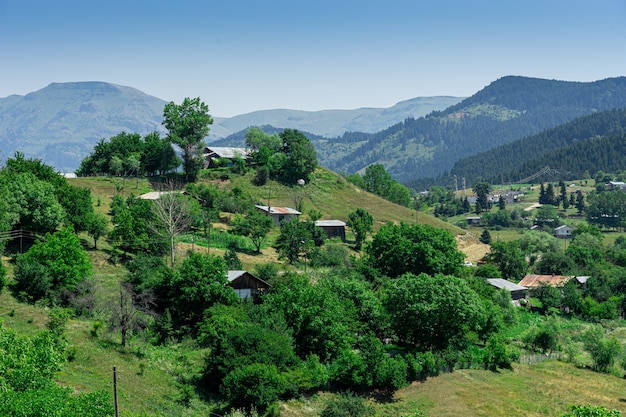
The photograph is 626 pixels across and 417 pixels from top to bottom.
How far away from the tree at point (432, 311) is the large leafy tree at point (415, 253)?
14.0 meters

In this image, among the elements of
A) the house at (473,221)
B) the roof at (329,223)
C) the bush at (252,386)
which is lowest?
the house at (473,221)

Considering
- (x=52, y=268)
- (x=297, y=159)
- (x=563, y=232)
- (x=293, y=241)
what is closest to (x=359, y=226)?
(x=293, y=241)

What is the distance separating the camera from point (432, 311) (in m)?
48.2

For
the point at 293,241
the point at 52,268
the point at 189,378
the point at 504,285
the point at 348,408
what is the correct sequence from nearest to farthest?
the point at 348,408 < the point at 189,378 < the point at 52,268 < the point at 293,241 < the point at 504,285

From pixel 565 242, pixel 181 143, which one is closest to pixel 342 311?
pixel 181 143

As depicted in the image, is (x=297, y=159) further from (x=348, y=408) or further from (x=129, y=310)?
(x=348, y=408)

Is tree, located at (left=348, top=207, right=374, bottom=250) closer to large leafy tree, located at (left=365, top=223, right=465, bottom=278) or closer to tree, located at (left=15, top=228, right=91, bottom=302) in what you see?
large leafy tree, located at (left=365, top=223, right=465, bottom=278)

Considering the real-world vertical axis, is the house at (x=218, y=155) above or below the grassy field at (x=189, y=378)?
above

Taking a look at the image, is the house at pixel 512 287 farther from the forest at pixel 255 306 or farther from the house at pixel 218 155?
the house at pixel 218 155

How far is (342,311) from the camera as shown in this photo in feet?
154

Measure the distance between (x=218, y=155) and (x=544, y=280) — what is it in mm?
55557

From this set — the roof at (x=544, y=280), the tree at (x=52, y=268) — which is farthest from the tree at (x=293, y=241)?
the roof at (x=544, y=280)

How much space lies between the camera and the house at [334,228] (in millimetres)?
86312

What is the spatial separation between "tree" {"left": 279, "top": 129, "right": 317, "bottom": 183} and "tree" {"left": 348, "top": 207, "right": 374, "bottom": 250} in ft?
59.1
